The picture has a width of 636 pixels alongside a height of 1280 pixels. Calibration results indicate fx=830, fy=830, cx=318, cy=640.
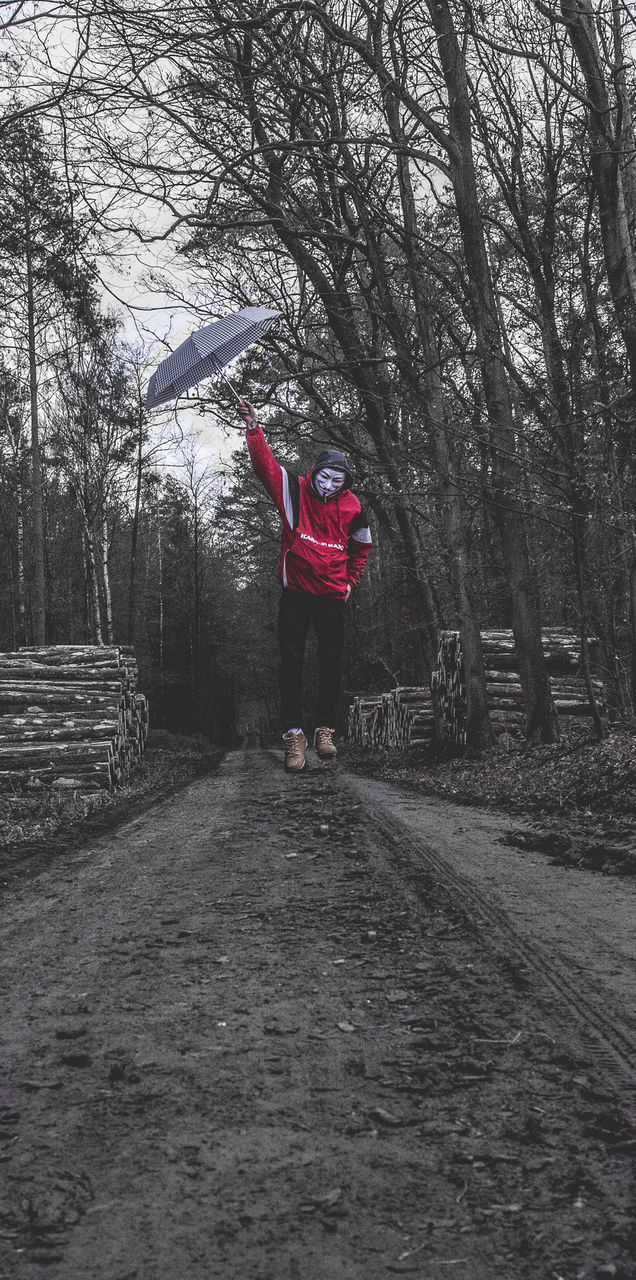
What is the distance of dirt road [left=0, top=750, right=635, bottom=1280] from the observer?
43.8 inches

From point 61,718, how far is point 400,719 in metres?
9.18

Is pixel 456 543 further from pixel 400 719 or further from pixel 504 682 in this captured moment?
pixel 400 719

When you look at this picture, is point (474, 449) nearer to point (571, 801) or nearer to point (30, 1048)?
point (571, 801)

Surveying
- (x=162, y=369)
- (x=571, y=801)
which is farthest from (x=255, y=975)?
(x=162, y=369)

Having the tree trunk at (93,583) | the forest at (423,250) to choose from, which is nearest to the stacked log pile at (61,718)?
the forest at (423,250)

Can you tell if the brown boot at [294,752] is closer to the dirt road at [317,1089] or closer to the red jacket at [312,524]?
the red jacket at [312,524]

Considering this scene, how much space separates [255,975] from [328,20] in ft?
35.8

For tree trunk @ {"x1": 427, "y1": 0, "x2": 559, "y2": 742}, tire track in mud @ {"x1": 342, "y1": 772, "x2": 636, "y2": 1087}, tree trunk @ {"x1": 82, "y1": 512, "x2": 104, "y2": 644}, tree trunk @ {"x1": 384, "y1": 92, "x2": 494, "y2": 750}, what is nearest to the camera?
tire track in mud @ {"x1": 342, "y1": 772, "x2": 636, "y2": 1087}

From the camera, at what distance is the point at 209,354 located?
6.55m

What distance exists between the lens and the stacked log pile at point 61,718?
1006 centimetres

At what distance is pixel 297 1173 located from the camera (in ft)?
4.14

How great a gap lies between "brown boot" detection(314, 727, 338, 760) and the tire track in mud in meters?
2.71

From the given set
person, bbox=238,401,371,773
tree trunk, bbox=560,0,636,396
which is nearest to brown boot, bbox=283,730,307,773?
person, bbox=238,401,371,773

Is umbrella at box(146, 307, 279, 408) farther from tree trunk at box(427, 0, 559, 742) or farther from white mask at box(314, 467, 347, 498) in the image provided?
tree trunk at box(427, 0, 559, 742)
